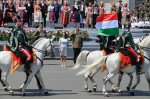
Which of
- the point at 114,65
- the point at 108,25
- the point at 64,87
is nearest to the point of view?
the point at 114,65

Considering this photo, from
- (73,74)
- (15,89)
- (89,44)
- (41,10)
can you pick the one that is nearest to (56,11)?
(41,10)

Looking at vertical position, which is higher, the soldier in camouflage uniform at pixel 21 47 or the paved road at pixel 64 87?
the soldier in camouflage uniform at pixel 21 47

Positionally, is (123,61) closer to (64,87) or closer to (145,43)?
(145,43)

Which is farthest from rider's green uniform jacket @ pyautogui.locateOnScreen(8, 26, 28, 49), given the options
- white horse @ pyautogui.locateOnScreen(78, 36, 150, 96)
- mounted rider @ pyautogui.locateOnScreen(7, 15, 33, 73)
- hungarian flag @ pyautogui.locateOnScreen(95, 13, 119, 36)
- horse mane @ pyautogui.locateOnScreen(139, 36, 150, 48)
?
horse mane @ pyautogui.locateOnScreen(139, 36, 150, 48)

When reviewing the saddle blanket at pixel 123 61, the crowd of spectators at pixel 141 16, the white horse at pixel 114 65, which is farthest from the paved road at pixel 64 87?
the crowd of spectators at pixel 141 16

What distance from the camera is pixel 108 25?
17469mm

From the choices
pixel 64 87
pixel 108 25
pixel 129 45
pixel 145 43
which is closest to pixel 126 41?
pixel 129 45

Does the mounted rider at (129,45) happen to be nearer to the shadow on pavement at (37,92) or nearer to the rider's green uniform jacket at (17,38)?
the shadow on pavement at (37,92)

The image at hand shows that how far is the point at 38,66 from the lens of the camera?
16.0m

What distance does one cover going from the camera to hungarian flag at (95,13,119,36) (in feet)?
57.0

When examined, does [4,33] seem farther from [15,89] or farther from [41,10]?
[15,89]

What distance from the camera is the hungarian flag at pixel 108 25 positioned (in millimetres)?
17375

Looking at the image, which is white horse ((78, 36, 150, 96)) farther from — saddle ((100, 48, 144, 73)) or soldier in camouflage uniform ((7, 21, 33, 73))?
soldier in camouflage uniform ((7, 21, 33, 73))

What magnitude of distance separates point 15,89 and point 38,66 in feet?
5.23
